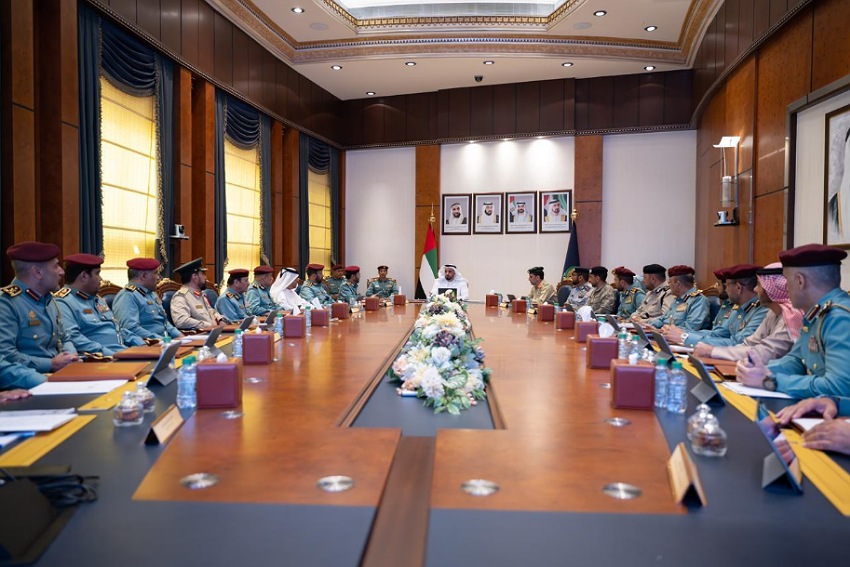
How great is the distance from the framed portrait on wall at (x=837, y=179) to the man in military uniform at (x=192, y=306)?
14.4 feet

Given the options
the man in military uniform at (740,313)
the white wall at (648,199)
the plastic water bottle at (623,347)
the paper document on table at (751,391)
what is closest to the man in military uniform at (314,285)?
the white wall at (648,199)

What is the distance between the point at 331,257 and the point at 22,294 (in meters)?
6.84

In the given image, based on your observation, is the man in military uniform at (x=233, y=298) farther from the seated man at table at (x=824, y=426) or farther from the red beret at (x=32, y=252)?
the seated man at table at (x=824, y=426)

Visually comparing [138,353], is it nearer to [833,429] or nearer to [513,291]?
[833,429]

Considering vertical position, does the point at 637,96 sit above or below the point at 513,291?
above

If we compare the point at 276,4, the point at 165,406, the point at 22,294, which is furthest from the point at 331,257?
the point at 165,406

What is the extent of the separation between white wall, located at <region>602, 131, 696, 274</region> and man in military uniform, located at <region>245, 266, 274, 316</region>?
16.9 feet

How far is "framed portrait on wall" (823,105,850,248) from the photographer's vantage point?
3.54m

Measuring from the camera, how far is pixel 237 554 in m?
0.91

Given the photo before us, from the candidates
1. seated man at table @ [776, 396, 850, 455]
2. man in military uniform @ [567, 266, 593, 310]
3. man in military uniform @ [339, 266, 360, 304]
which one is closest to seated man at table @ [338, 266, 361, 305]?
man in military uniform @ [339, 266, 360, 304]

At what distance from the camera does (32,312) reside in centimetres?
276

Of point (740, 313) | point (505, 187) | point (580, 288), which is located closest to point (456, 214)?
point (505, 187)

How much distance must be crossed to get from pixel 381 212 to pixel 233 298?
460cm

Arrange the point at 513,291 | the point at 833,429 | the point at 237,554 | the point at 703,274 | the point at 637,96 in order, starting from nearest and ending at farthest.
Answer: the point at 237,554 → the point at 833,429 → the point at 703,274 → the point at 637,96 → the point at 513,291
